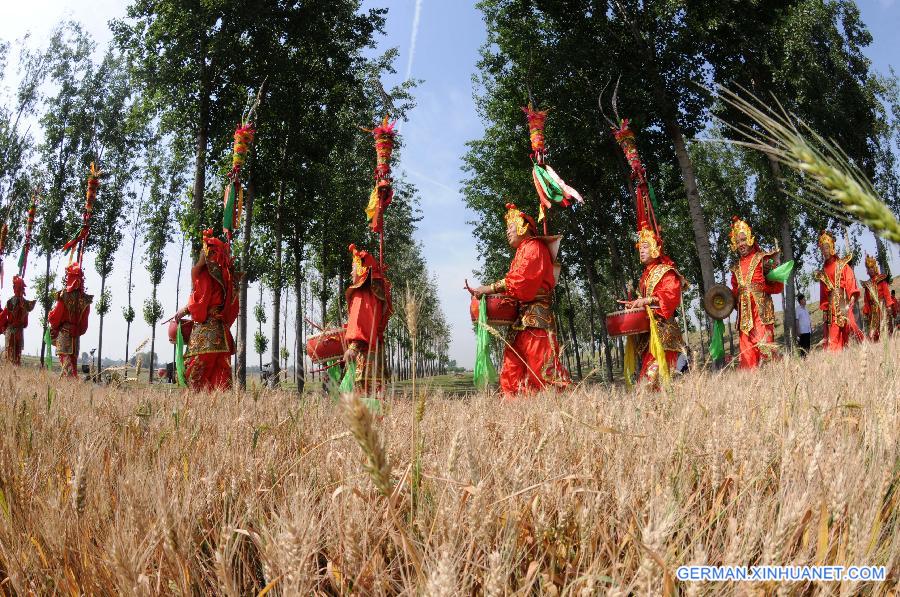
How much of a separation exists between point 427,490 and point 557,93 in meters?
15.3

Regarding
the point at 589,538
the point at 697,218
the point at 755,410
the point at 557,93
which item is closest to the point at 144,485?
the point at 589,538

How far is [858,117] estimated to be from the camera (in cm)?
1647

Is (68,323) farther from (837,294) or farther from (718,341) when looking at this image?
(837,294)

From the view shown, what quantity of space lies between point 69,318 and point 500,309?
37.3ft

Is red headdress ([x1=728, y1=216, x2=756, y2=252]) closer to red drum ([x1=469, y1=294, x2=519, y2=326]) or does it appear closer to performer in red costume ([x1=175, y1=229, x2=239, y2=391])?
red drum ([x1=469, y1=294, x2=519, y2=326])

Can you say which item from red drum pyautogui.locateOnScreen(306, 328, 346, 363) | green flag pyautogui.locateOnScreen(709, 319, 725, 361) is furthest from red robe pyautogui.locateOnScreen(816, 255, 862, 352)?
red drum pyautogui.locateOnScreen(306, 328, 346, 363)

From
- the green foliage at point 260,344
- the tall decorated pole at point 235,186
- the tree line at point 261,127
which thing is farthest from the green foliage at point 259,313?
the tall decorated pole at point 235,186

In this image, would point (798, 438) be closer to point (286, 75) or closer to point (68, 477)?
point (68, 477)

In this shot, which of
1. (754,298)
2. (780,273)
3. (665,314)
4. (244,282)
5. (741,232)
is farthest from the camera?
(244,282)

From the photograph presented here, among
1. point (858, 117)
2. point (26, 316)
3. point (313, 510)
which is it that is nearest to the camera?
point (313, 510)

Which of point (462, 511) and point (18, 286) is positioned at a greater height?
point (18, 286)

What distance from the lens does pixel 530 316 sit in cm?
561

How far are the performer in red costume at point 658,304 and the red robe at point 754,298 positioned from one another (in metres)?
2.22

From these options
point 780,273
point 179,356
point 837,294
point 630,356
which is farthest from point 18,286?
point 837,294
